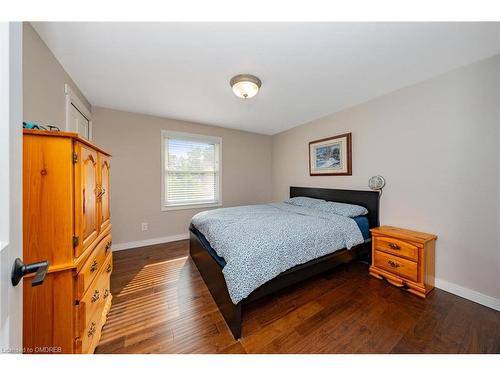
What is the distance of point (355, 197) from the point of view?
108 inches

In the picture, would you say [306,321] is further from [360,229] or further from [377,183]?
[377,183]

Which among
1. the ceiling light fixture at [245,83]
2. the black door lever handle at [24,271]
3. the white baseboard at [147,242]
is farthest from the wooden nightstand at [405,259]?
the white baseboard at [147,242]

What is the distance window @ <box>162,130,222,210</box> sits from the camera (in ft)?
11.2

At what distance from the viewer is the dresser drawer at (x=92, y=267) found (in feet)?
3.26

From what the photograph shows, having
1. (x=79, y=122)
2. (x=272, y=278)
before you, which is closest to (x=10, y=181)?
(x=272, y=278)

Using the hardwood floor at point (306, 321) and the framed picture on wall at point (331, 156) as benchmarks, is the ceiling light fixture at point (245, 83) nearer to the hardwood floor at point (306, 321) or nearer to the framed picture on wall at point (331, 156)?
the framed picture on wall at point (331, 156)

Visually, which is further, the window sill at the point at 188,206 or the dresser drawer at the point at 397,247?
the window sill at the point at 188,206

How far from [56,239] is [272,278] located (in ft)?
4.61

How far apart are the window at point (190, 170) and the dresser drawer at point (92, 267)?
6.60ft

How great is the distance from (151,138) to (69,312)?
2858mm

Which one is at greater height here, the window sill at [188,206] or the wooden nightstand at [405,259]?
the window sill at [188,206]

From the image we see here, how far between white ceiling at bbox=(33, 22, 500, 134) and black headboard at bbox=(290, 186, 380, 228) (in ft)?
4.49

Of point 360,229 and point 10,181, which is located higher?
point 10,181
